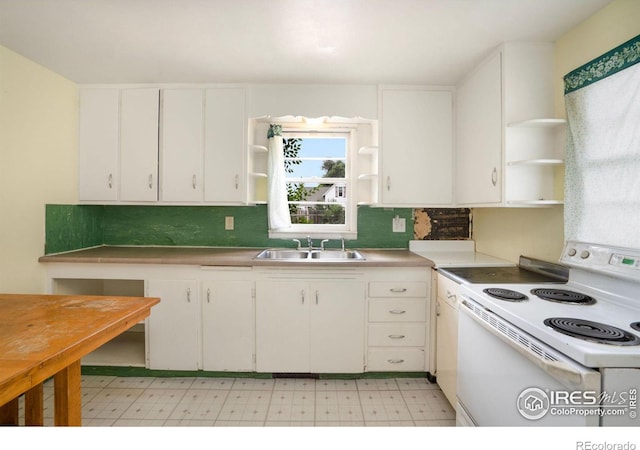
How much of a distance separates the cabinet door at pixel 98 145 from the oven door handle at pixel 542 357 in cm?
290

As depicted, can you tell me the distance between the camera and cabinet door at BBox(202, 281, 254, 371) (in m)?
2.34

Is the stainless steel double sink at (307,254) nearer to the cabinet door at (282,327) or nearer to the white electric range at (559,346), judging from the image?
the cabinet door at (282,327)

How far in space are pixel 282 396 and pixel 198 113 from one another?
7.51 feet

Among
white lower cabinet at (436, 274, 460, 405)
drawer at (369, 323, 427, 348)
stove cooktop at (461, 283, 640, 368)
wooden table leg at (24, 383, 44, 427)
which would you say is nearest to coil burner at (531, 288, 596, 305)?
stove cooktop at (461, 283, 640, 368)

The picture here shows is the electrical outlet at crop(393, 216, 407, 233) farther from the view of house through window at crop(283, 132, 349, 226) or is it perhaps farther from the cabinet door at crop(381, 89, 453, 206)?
the view of house through window at crop(283, 132, 349, 226)

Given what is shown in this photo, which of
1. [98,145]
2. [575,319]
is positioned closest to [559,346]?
[575,319]

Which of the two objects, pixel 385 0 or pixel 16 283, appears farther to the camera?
pixel 16 283

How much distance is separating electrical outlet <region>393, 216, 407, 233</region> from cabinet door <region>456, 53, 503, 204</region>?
0.53m

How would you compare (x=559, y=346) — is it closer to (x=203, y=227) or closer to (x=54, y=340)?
(x=54, y=340)

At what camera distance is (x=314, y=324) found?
7.64ft

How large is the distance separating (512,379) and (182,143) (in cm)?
268

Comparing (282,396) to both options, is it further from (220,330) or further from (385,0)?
(385,0)

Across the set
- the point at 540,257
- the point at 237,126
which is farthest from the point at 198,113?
the point at 540,257

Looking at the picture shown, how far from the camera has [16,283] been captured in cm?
217
